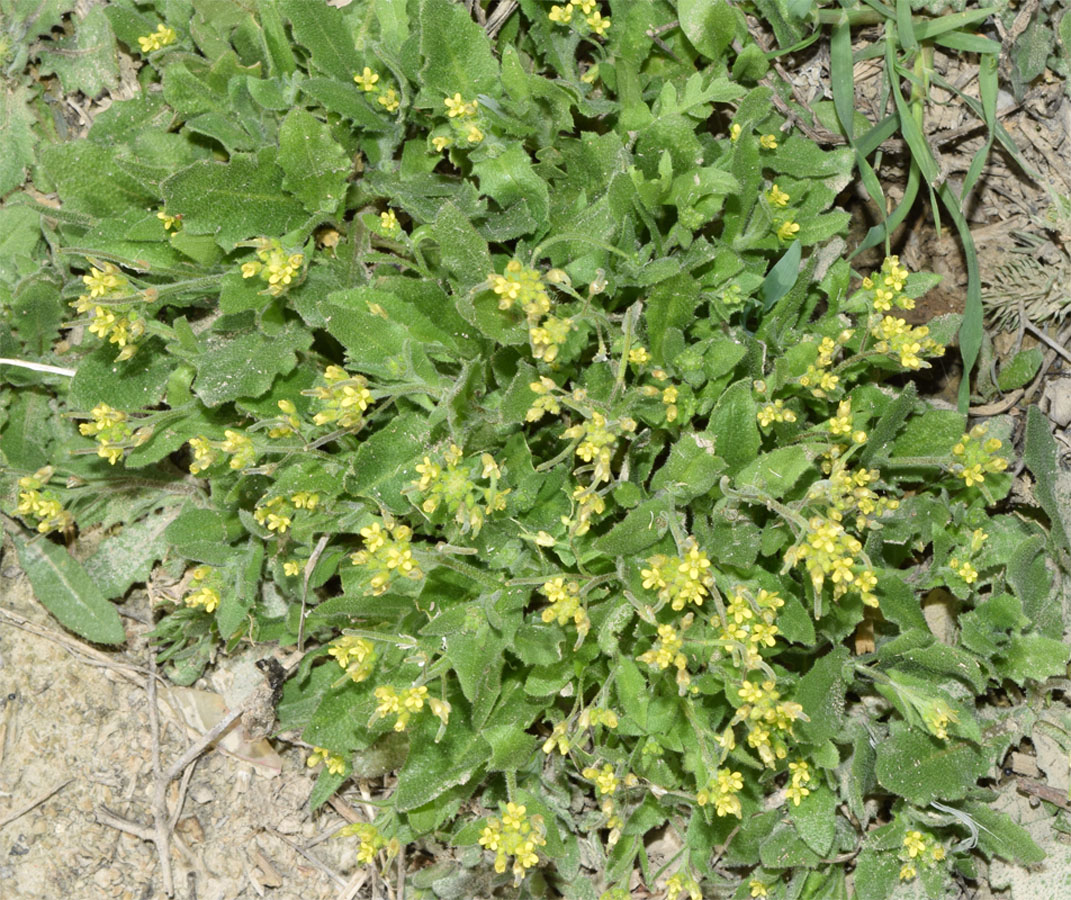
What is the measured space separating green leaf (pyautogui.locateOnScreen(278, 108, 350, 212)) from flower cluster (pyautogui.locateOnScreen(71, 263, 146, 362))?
82cm

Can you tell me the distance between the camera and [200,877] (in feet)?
16.5

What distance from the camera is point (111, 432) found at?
4227 mm

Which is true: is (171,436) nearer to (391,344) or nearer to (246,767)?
(391,344)

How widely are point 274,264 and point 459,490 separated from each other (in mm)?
1206

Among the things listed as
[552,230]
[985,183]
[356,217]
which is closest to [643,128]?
[552,230]

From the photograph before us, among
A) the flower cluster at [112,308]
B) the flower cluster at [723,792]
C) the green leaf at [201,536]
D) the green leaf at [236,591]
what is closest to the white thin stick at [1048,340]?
the flower cluster at [723,792]

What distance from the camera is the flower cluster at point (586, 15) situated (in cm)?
414

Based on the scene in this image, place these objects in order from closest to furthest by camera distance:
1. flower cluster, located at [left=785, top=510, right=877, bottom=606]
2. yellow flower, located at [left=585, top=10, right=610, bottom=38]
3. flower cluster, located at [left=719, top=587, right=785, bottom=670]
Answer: flower cluster, located at [left=785, top=510, right=877, bottom=606], flower cluster, located at [left=719, top=587, right=785, bottom=670], yellow flower, located at [left=585, top=10, right=610, bottom=38]

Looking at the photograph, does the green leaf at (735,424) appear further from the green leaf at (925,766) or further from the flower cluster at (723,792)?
the green leaf at (925,766)

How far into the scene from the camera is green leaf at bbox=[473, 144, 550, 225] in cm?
410

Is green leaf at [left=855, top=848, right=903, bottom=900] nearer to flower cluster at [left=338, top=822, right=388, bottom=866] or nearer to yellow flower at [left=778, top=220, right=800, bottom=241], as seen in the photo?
flower cluster at [left=338, top=822, right=388, bottom=866]

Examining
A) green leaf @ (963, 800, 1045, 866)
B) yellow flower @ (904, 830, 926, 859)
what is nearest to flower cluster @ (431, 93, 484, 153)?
yellow flower @ (904, 830, 926, 859)

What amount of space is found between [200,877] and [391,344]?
3.03m

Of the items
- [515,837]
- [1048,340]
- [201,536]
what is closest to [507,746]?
[515,837]
